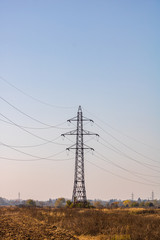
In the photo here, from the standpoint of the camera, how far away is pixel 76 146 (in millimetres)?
62688

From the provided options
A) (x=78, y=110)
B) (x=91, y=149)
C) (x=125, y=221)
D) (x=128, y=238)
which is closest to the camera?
(x=128, y=238)

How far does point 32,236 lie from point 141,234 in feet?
18.7

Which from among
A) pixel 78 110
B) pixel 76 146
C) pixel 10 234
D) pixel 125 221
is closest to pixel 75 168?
pixel 76 146

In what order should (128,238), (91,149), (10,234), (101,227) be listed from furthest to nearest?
(91,149) < (101,227) < (10,234) < (128,238)

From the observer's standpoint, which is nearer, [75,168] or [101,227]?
[101,227]

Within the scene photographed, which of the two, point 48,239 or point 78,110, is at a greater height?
point 78,110

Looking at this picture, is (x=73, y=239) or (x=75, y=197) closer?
(x=73, y=239)

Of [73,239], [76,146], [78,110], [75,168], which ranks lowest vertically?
[73,239]

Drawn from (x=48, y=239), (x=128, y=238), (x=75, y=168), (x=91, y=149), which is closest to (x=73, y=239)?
(x=48, y=239)

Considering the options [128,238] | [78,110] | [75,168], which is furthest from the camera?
[78,110]

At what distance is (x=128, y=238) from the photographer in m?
17.5

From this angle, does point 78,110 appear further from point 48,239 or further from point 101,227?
point 48,239

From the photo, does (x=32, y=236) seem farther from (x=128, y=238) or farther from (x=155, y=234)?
(x=155, y=234)

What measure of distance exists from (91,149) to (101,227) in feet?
141
